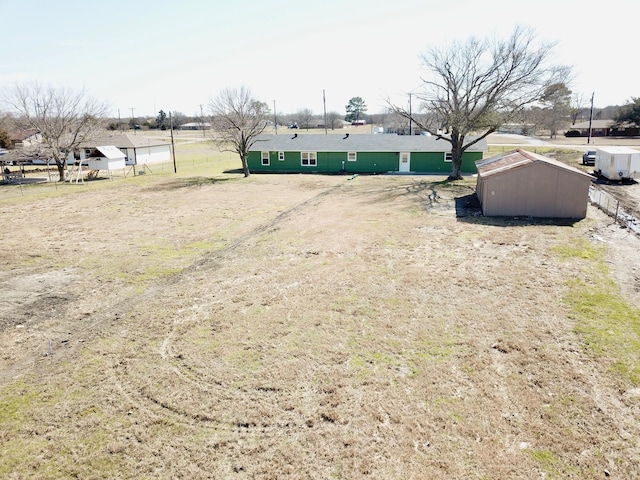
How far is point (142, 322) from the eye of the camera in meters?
11.0

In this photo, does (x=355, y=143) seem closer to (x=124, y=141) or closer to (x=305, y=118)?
(x=124, y=141)

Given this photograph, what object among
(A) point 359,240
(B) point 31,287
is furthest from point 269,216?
(B) point 31,287

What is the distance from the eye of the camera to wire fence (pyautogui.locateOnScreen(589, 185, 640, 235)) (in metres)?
19.1

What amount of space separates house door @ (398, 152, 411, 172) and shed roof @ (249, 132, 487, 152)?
1.68 ft

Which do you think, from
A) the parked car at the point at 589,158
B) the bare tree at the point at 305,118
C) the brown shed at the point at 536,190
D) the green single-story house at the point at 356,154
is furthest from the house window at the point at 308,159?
the bare tree at the point at 305,118

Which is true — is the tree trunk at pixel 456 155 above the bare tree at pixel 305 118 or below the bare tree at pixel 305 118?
below

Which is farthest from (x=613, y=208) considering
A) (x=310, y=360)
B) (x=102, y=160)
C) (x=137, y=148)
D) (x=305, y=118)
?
(x=305, y=118)

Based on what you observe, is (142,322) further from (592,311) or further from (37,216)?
(37,216)

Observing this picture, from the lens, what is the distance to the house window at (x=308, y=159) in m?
41.2

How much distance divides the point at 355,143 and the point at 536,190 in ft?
73.3

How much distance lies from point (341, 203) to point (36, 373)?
18.8 m

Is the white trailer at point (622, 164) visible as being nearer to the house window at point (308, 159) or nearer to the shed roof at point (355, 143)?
the shed roof at point (355, 143)

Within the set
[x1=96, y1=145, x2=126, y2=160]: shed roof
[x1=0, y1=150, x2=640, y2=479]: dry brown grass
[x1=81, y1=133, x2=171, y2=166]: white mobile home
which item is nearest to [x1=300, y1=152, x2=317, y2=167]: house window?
[x1=96, y1=145, x2=126, y2=160]: shed roof

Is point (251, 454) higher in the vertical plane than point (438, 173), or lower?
lower
